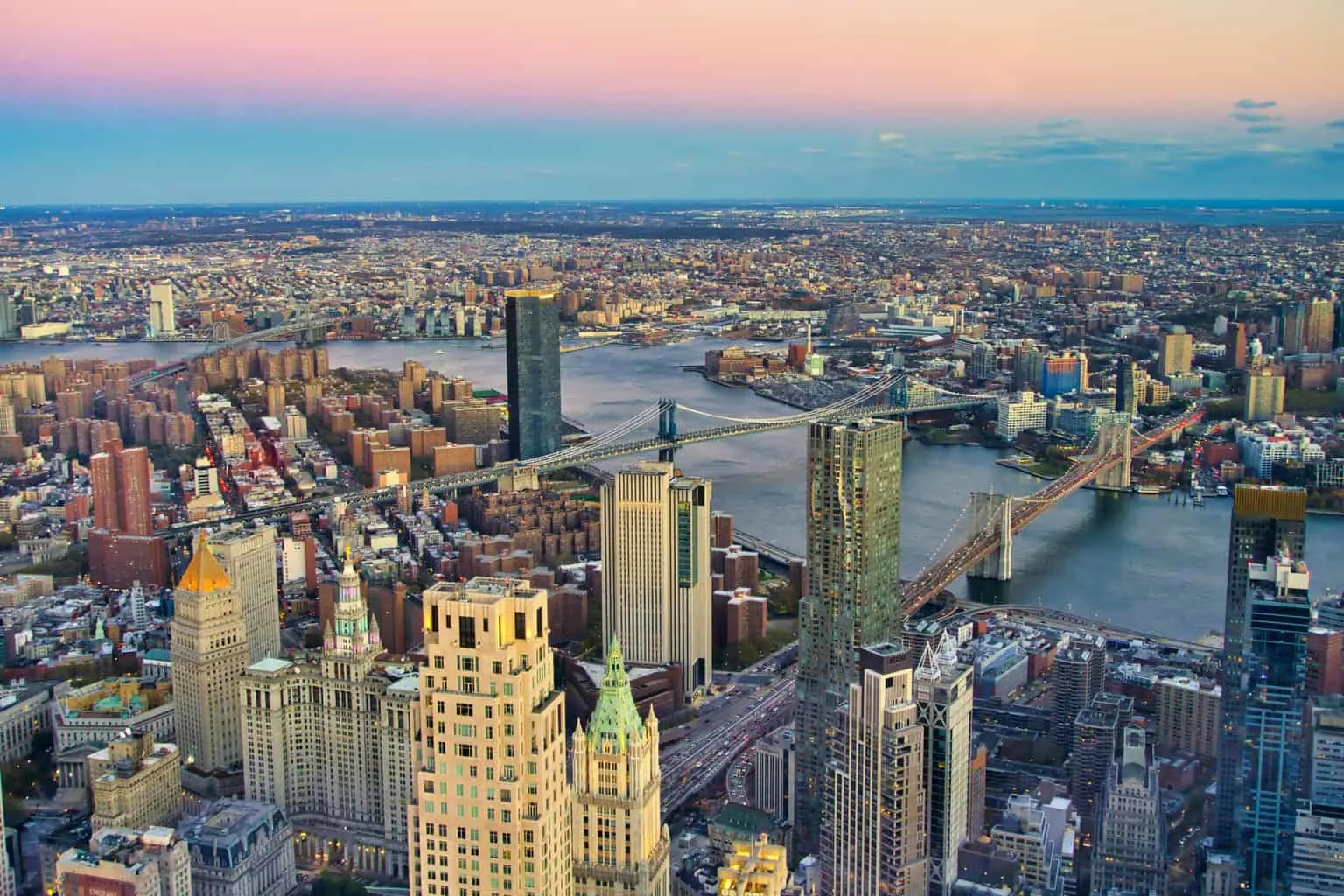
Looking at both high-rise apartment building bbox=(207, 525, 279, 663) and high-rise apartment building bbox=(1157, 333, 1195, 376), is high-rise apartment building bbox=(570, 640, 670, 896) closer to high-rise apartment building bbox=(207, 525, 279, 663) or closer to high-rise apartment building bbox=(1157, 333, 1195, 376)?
Answer: high-rise apartment building bbox=(207, 525, 279, 663)

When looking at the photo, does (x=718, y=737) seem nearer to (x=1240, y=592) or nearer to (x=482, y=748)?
(x=1240, y=592)

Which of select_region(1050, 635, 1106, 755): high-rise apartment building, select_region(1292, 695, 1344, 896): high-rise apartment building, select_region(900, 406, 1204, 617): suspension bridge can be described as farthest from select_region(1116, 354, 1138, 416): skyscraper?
select_region(1292, 695, 1344, 896): high-rise apartment building

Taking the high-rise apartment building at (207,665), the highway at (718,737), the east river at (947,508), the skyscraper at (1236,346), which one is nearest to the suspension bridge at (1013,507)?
the east river at (947,508)

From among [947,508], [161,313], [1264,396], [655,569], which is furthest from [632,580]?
[161,313]

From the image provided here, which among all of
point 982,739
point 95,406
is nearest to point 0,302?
point 95,406

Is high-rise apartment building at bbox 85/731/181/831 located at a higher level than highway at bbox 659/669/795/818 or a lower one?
higher

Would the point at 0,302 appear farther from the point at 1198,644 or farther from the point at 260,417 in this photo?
the point at 1198,644
